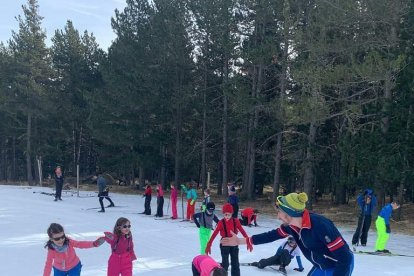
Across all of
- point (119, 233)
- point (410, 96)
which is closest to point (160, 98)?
point (410, 96)

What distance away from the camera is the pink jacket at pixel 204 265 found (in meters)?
5.32

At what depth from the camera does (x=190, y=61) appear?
31250 millimetres

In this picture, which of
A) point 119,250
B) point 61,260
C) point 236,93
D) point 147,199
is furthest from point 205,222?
Answer: point 236,93

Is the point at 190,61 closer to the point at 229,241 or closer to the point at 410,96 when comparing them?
the point at 410,96

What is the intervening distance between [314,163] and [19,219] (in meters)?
14.6

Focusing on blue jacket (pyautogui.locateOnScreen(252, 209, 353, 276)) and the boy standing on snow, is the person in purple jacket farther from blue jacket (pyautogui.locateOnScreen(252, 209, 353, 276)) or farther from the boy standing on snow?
the boy standing on snow

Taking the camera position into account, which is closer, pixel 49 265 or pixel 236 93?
pixel 49 265

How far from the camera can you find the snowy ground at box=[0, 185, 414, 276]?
10061 mm

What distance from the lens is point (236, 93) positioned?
2545 cm

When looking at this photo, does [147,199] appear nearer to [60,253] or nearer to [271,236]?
[60,253]

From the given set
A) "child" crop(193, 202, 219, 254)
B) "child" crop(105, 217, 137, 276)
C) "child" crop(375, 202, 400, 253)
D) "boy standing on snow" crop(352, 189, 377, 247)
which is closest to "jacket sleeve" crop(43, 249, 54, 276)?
"child" crop(105, 217, 137, 276)

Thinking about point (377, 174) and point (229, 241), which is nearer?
point (229, 241)

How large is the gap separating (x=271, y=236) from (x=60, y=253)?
323 cm

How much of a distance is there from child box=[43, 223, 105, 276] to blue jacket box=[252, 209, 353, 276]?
3.64 m
